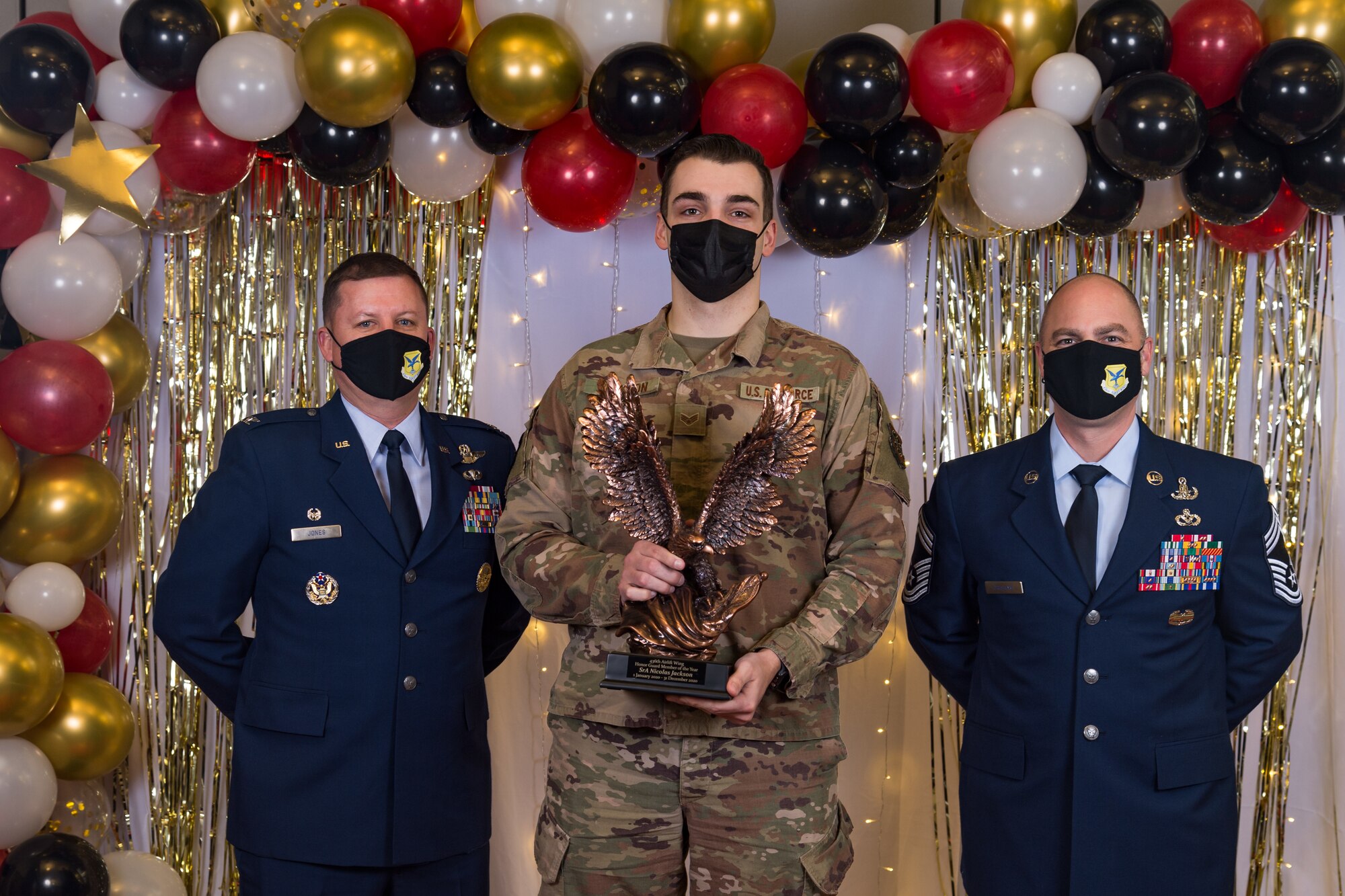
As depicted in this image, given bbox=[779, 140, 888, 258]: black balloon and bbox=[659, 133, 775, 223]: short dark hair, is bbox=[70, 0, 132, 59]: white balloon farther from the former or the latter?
bbox=[779, 140, 888, 258]: black balloon

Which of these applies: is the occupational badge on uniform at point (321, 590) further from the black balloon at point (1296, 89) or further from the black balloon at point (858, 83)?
the black balloon at point (1296, 89)

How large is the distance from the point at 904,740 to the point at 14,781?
2.44 metres

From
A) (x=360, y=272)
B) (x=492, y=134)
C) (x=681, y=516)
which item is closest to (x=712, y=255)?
(x=681, y=516)

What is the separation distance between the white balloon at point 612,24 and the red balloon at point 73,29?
4.12 ft

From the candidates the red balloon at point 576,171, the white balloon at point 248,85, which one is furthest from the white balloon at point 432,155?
the white balloon at point 248,85

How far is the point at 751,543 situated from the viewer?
229 cm

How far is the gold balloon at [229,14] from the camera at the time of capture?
10.4 feet

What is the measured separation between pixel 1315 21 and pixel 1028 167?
2.64 feet

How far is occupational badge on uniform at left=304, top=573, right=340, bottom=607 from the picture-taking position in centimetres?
257

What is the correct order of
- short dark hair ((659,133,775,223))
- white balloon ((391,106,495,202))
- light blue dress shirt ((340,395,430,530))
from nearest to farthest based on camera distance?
1. short dark hair ((659,133,775,223))
2. light blue dress shirt ((340,395,430,530))
3. white balloon ((391,106,495,202))

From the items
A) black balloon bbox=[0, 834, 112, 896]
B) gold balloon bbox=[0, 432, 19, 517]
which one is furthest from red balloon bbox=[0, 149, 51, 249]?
black balloon bbox=[0, 834, 112, 896]

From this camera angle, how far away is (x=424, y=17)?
10.3ft

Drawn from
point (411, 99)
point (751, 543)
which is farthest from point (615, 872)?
point (411, 99)

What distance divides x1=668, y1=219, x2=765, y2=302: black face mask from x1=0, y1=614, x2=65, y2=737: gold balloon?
6.04ft
